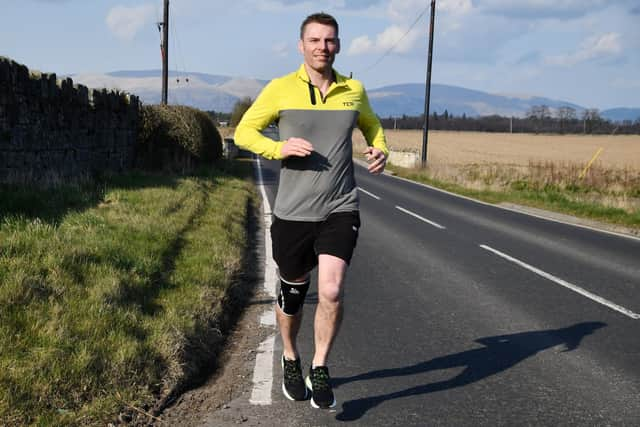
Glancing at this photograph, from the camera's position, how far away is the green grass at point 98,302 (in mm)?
3801

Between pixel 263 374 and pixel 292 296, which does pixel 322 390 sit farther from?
pixel 263 374

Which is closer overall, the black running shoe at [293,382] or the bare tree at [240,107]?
the black running shoe at [293,382]

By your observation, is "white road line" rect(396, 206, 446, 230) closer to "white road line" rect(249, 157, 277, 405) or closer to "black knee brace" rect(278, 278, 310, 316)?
"white road line" rect(249, 157, 277, 405)

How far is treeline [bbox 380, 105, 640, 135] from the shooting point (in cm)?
10556

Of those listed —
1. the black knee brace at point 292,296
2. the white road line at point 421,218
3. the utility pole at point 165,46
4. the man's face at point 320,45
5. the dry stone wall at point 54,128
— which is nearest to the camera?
the man's face at point 320,45

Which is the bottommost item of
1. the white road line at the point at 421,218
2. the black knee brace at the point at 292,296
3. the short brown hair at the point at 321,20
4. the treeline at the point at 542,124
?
the white road line at the point at 421,218

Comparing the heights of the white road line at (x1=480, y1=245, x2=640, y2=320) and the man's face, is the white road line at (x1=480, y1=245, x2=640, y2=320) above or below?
below

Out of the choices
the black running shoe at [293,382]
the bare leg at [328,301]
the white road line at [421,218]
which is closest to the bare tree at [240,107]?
the white road line at [421,218]

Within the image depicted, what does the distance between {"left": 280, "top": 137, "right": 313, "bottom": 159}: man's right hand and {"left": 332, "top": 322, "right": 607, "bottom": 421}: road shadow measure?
1.55m

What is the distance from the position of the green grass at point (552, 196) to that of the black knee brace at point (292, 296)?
12171mm

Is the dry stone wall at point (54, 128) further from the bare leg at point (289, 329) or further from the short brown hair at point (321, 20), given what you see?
the short brown hair at point (321, 20)

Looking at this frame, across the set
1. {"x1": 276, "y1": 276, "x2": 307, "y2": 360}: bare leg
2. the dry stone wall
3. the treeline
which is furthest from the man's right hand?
the treeline

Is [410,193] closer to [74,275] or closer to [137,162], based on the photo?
[137,162]

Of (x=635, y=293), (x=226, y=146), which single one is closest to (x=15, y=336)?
(x=635, y=293)
